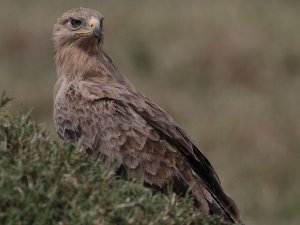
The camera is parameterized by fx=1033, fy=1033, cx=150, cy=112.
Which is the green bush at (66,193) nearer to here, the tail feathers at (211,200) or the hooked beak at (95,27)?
the tail feathers at (211,200)

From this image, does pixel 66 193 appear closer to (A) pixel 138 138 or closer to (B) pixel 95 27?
(A) pixel 138 138

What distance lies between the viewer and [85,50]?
8.38 metres

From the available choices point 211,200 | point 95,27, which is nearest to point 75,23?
point 95,27

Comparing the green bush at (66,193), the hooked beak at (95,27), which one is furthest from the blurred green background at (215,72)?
the green bush at (66,193)

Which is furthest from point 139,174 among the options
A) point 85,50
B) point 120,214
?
point 120,214

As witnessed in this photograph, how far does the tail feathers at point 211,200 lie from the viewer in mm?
7059

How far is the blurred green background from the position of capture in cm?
1202

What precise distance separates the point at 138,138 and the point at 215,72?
7.65 m

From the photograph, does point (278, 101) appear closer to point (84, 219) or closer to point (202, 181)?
point (202, 181)

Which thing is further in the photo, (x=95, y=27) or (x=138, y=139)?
(x=95, y=27)

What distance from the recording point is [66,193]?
5.21 metres

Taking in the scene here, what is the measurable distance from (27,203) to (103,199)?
386mm

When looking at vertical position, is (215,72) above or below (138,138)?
above

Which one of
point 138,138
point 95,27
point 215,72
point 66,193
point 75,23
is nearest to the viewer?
point 66,193
